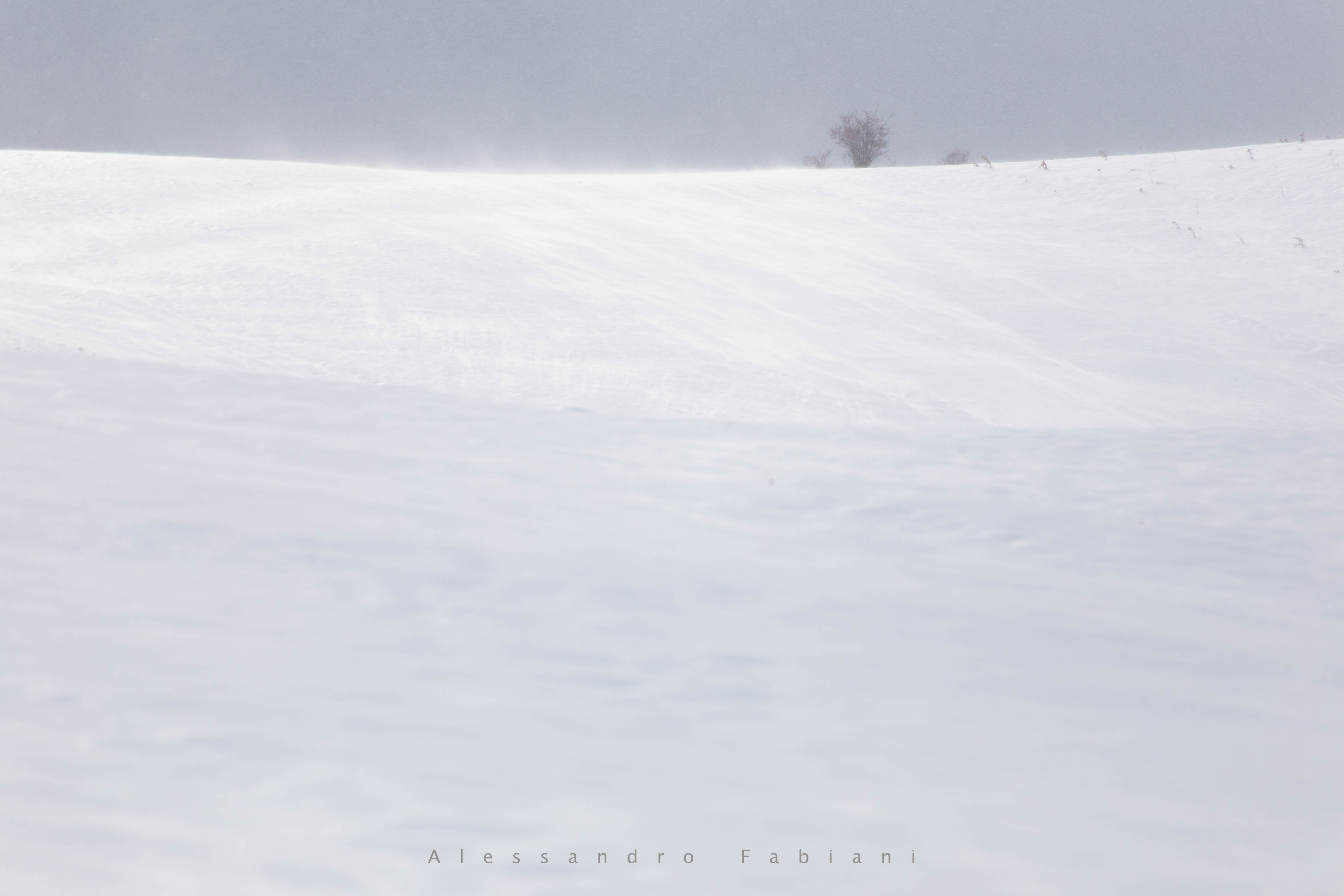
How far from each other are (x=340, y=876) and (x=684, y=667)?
0.94 meters

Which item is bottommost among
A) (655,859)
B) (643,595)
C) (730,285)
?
(655,859)

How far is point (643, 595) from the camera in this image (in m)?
2.68

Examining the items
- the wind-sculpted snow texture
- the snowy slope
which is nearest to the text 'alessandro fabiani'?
the wind-sculpted snow texture

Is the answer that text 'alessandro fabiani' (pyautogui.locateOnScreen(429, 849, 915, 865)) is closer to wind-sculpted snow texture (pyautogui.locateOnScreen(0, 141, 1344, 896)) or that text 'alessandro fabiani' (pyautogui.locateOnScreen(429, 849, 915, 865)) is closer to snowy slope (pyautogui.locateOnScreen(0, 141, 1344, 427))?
wind-sculpted snow texture (pyautogui.locateOnScreen(0, 141, 1344, 896))

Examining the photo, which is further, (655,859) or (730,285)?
(730,285)

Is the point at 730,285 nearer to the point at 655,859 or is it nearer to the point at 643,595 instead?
the point at 643,595

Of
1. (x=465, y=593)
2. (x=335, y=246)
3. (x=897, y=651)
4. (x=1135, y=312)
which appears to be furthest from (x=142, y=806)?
(x=1135, y=312)

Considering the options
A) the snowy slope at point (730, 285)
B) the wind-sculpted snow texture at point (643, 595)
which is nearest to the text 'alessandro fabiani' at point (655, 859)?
the wind-sculpted snow texture at point (643, 595)

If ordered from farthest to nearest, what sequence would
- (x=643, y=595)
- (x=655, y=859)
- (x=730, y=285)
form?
(x=730, y=285) < (x=643, y=595) < (x=655, y=859)

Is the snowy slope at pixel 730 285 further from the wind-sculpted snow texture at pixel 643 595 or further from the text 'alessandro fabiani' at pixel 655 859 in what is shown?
the text 'alessandro fabiani' at pixel 655 859

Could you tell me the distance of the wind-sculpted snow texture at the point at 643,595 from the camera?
170 cm

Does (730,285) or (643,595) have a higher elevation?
(730,285)

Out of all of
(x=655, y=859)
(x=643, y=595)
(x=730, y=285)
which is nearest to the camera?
(x=655, y=859)

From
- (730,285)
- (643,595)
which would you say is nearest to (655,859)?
(643,595)
